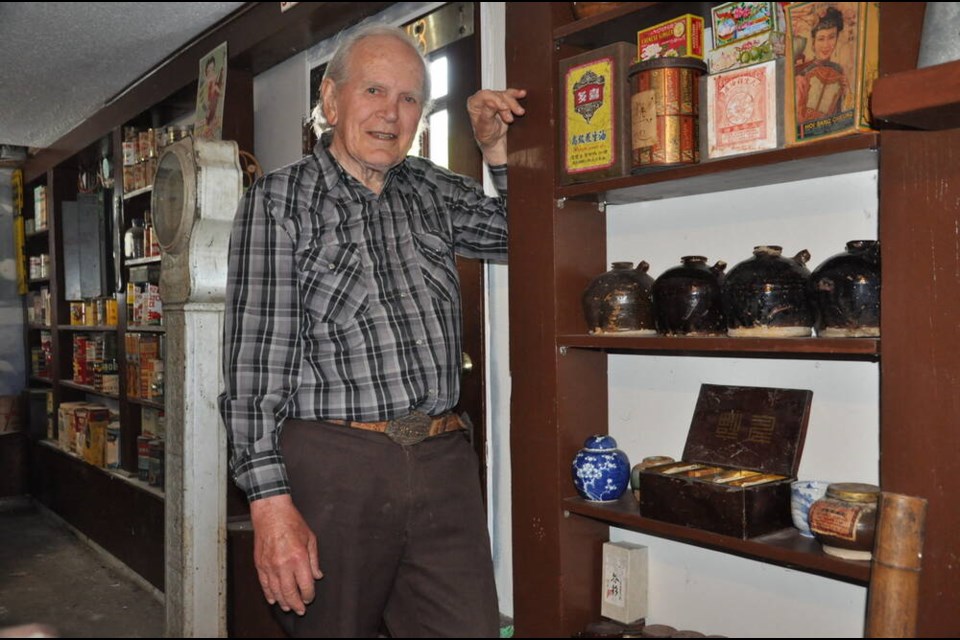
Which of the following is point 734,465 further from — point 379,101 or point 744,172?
point 379,101

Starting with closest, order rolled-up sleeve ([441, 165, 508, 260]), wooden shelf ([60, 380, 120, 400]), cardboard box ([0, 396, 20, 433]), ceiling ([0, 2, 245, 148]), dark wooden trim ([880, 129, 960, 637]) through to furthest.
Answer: ceiling ([0, 2, 245, 148]) < dark wooden trim ([880, 129, 960, 637]) < rolled-up sleeve ([441, 165, 508, 260]) < wooden shelf ([60, 380, 120, 400]) < cardboard box ([0, 396, 20, 433])

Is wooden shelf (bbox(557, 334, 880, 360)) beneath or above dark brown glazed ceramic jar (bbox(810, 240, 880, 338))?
beneath

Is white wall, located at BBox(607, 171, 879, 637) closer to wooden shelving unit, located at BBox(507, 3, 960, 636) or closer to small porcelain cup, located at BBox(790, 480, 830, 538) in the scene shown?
wooden shelving unit, located at BBox(507, 3, 960, 636)

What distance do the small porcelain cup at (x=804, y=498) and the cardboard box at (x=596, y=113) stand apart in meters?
0.69

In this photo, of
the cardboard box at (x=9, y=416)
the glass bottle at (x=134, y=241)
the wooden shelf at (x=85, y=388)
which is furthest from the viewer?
the cardboard box at (x=9, y=416)

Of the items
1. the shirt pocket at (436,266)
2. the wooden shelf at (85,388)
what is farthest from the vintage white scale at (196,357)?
the wooden shelf at (85,388)

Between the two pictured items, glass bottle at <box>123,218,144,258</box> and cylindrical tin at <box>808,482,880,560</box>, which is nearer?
cylindrical tin at <box>808,482,880,560</box>

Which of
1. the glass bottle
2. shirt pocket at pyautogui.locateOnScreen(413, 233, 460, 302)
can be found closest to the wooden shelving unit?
shirt pocket at pyautogui.locateOnScreen(413, 233, 460, 302)

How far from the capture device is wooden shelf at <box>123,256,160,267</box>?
405 centimetres

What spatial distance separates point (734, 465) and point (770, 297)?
0.39 meters

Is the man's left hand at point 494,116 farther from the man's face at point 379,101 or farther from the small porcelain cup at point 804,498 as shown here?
the small porcelain cup at point 804,498

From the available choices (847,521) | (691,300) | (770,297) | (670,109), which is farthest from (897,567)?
(670,109)

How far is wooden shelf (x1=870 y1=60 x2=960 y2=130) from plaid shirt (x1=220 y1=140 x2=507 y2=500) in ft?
2.76

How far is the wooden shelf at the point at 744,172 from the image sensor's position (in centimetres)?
135
